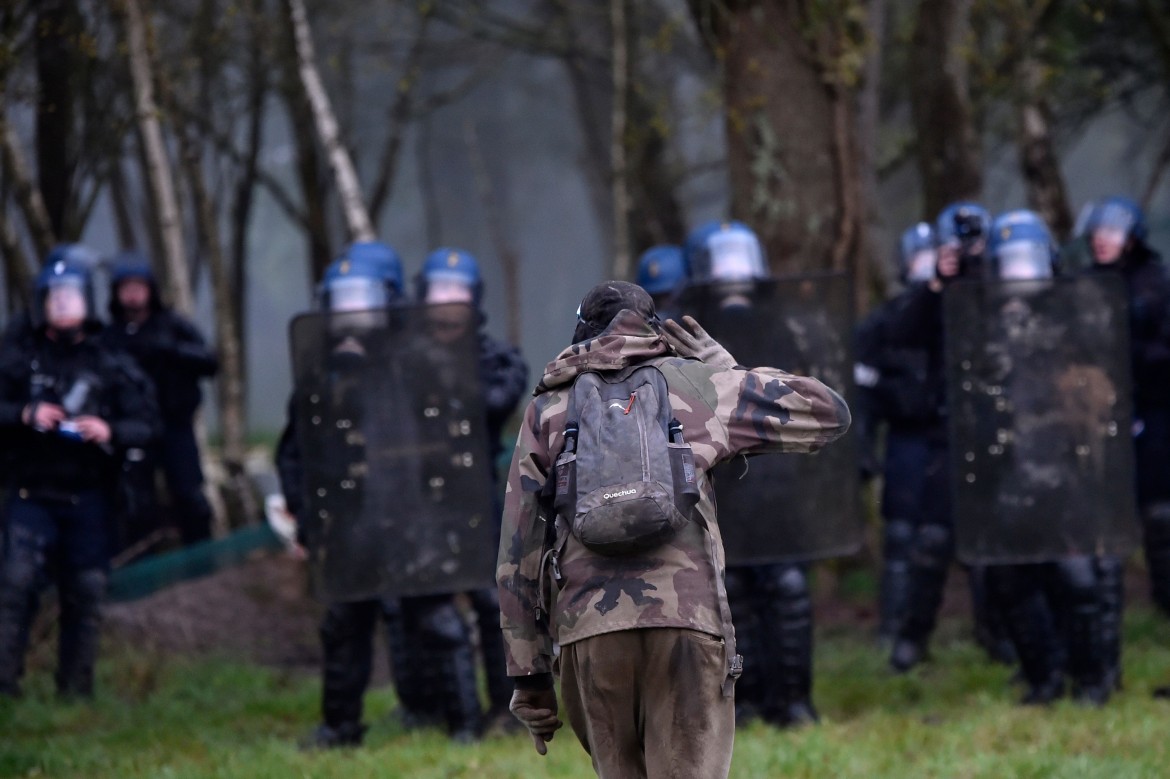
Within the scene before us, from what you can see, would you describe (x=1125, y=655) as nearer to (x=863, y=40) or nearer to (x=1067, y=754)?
(x=1067, y=754)

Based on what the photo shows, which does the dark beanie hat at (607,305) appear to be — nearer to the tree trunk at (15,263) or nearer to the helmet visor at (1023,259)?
the helmet visor at (1023,259)

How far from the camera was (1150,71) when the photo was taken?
41.0 ft

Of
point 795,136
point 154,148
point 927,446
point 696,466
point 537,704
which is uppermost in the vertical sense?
point 154,148

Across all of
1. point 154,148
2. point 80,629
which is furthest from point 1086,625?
point 154,148

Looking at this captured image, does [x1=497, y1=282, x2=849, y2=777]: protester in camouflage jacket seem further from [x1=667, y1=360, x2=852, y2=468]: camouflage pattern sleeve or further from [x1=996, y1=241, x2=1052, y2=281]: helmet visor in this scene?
[x1=996, y1=241, x2=1052, y2=281]: helmet visor

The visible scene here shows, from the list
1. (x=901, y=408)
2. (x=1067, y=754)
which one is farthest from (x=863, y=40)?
(x=1067, y=754)

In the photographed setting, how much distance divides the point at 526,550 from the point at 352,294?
240 centimetres

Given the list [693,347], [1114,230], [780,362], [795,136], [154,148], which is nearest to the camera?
[693,347]

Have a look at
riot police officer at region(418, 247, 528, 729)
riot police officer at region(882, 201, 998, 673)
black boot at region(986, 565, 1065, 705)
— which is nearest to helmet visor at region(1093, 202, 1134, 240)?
riot police officer at region(882, 201, 998, 673)

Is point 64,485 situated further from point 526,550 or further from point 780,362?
point 526,550

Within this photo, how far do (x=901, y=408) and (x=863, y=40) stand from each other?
8.38 feet

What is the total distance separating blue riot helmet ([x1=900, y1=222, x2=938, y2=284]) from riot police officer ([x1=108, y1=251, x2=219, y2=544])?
3705 mm

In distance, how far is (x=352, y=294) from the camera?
594 cm

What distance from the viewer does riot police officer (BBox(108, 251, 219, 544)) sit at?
8.26 m
